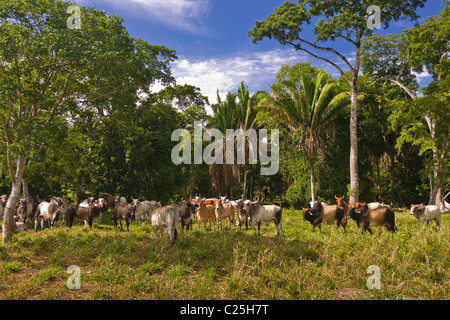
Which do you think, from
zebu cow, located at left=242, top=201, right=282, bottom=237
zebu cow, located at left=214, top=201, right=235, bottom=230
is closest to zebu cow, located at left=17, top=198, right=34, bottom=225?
zebu cow, located at left=214, top=201, right=235, bottom=230

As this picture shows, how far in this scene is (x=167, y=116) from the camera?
22.5 meters

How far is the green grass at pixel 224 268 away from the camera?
5.99 m

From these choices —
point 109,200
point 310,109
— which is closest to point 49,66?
point 109,200

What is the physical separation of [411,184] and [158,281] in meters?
27.3

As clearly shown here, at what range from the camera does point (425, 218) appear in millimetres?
12477

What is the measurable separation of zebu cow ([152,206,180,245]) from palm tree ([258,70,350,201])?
13.9m

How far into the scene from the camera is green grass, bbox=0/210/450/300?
19.7 feet

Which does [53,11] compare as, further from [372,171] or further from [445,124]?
[372,171]

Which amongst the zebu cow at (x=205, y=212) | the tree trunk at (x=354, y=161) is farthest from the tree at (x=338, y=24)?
the zebu cow at (x=205, y=212)

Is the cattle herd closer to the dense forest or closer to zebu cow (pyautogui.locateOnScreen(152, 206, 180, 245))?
zebu cow (pyautogui.locateOnScreen(152, 206, 180, 245))

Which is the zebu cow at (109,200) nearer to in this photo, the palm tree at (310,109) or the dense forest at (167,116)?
the dense forest at (167,116)

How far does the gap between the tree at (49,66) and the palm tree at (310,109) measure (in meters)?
12.7

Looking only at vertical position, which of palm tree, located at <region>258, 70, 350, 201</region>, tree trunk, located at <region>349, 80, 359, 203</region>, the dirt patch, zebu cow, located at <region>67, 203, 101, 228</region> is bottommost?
the dirt patch
